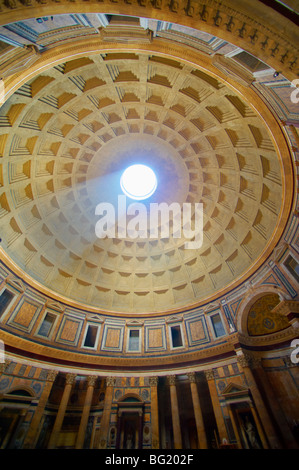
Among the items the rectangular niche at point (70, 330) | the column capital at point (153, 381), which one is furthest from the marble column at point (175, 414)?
the rectangular niche at point (70, 330)

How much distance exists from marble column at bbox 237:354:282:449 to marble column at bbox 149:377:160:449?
641 centimetres

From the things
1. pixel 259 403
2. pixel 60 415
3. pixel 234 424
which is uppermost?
pixel 60 415

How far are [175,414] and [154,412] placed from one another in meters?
1.43

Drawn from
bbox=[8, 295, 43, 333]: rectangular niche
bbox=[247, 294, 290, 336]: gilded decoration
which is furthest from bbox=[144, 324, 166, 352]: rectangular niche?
bbox=[8, 295, 43, 333]: rectangular niche

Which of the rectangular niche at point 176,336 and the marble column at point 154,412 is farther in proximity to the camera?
the rectangular niche at point 176,336

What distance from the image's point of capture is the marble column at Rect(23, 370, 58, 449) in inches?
457

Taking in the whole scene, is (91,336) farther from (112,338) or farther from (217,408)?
(217,408)

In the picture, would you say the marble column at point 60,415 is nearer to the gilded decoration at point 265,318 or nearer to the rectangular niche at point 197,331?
the rectangular niche at point 197,331

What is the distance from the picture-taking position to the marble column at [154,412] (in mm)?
13542

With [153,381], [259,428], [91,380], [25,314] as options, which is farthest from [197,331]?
[25,314]

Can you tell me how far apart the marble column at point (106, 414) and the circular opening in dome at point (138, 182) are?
1557 centimetres

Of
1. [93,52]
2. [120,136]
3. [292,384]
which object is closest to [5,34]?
[93,52]

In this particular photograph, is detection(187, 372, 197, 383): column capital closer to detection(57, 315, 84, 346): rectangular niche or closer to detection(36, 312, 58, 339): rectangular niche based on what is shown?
detection(57, 315, 84, 346): rectangular niche

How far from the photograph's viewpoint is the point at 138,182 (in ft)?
71.9
